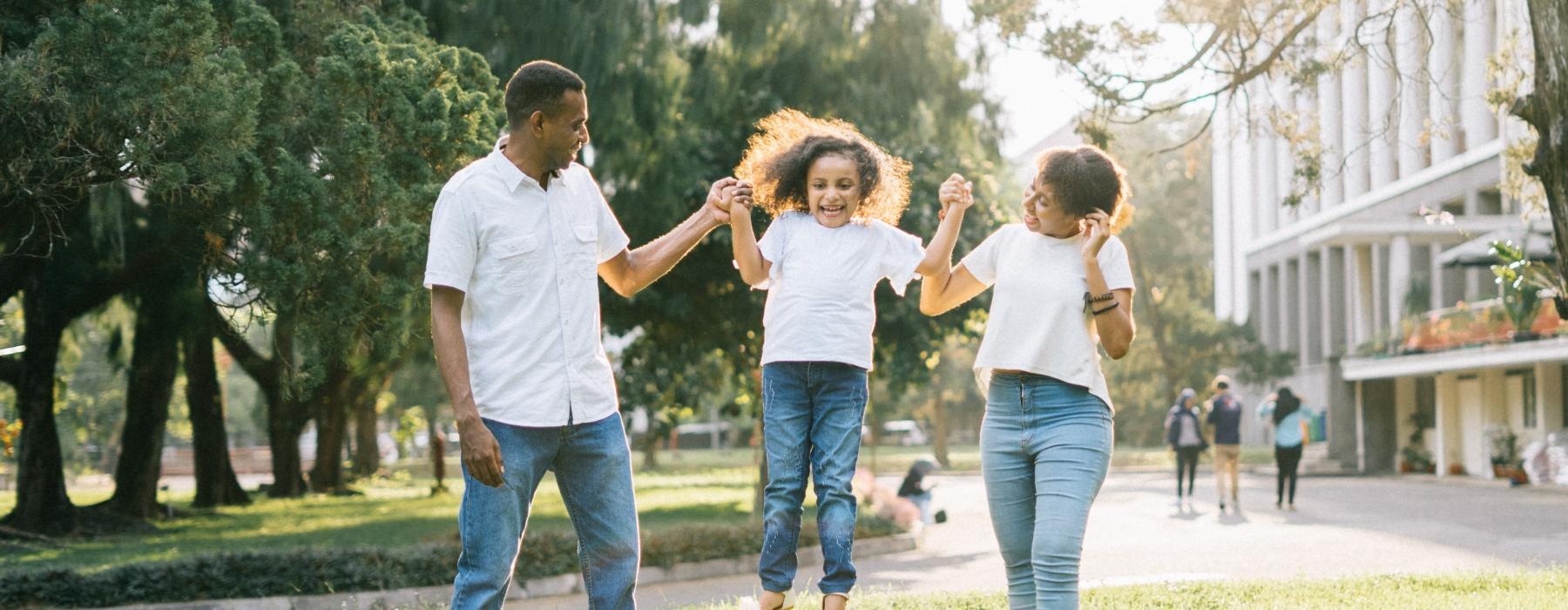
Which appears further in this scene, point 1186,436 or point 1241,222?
point 1241,222

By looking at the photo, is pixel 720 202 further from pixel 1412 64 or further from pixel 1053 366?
pixel 1412 64

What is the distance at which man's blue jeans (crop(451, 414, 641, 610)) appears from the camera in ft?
13.8

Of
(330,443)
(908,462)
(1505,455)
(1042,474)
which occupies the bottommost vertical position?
(908,462)

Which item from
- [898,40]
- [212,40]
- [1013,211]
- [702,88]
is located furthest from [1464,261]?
[212,40]

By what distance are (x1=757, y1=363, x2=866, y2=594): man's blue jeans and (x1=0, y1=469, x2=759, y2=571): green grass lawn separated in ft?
28.4

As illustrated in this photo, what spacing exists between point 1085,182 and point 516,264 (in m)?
1.90

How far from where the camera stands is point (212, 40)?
941 cm

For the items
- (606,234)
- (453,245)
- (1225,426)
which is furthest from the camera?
(1225,426)

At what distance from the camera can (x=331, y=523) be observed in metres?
23.0

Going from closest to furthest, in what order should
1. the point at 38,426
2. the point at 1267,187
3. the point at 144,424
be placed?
the point at 38,426 < the point at 144,424 < the point at 1267,187

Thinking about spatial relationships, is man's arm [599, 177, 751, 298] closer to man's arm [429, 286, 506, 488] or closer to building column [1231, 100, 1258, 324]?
man's arm [429, 286, 506, 488]

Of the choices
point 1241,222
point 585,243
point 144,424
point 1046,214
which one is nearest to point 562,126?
point 585,243

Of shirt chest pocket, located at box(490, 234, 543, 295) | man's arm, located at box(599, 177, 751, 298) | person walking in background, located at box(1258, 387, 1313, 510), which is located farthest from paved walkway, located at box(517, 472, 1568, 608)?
shirt chest pocket, located at box(490, 234, 543, 295)

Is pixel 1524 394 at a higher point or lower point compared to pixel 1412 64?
lower
